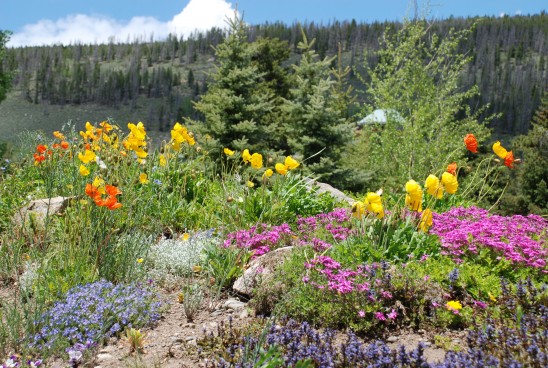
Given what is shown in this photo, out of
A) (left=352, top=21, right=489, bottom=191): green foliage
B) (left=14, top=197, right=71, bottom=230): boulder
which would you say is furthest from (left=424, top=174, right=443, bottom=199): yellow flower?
(left=352, top=21, right=489, bottom=191): green foliage

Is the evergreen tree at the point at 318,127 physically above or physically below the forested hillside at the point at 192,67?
below

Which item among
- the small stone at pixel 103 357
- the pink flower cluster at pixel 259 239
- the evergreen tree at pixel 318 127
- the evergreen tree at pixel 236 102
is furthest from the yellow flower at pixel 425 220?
the evergreen tree at pixel 236 102

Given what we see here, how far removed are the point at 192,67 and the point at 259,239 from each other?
99666 mm

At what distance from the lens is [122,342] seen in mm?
3234

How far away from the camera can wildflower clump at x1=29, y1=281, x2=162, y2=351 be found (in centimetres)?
314

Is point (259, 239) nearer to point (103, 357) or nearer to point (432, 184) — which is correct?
point (432, 184)

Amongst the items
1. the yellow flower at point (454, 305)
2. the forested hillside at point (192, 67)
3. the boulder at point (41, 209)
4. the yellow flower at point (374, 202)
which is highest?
the forested hillside at point (192, 67)

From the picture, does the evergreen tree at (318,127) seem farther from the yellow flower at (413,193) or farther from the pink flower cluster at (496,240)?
the yellow flower at (413,193)

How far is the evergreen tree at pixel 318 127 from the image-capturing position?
1077cm

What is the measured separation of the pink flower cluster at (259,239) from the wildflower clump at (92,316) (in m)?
0.94

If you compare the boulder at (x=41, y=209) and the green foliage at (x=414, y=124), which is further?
the green foliage at (x=414, y=124)

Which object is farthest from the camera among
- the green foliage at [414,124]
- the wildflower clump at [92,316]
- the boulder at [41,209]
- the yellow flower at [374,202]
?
the green foliage at [414,124]

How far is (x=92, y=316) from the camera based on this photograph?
326 centimetres

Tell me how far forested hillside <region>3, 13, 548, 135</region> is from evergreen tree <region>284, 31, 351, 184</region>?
212ft
